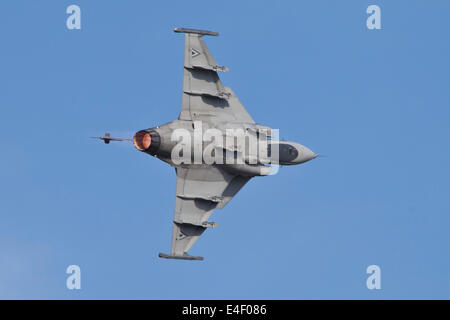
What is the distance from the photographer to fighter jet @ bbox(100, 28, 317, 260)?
74062 mm

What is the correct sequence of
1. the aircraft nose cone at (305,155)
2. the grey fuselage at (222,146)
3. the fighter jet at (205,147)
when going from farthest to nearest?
the aircraft nose cone at (305,155), the fighter jet at (205,147), the grey fuselage at (222,146)

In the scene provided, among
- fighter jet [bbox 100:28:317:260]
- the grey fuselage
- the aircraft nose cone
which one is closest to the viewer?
the grey fuselage

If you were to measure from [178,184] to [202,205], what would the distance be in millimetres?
2087

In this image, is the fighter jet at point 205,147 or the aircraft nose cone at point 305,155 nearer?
the fighter jet at point 205,147

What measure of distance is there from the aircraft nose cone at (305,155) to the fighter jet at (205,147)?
57 mm

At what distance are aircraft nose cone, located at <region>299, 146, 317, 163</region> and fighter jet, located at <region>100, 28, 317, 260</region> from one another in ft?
0.19

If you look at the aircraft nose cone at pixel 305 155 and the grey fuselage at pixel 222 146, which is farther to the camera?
the aircraft nose cone at pixel 305 155

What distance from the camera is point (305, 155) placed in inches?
3054

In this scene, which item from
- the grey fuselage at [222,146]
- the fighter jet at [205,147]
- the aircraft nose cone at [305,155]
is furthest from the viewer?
the aircraft nose cone at [305,155]

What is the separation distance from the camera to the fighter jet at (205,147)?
243ft

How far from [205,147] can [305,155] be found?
6.33 metres

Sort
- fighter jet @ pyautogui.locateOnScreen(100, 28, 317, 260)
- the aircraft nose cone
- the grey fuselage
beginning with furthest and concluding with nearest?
1. the aircraft nose cone
2. fighter jet @ pyautogui.locateOnScreen(100, 28, 317, 260)
3. the grey fuselage
